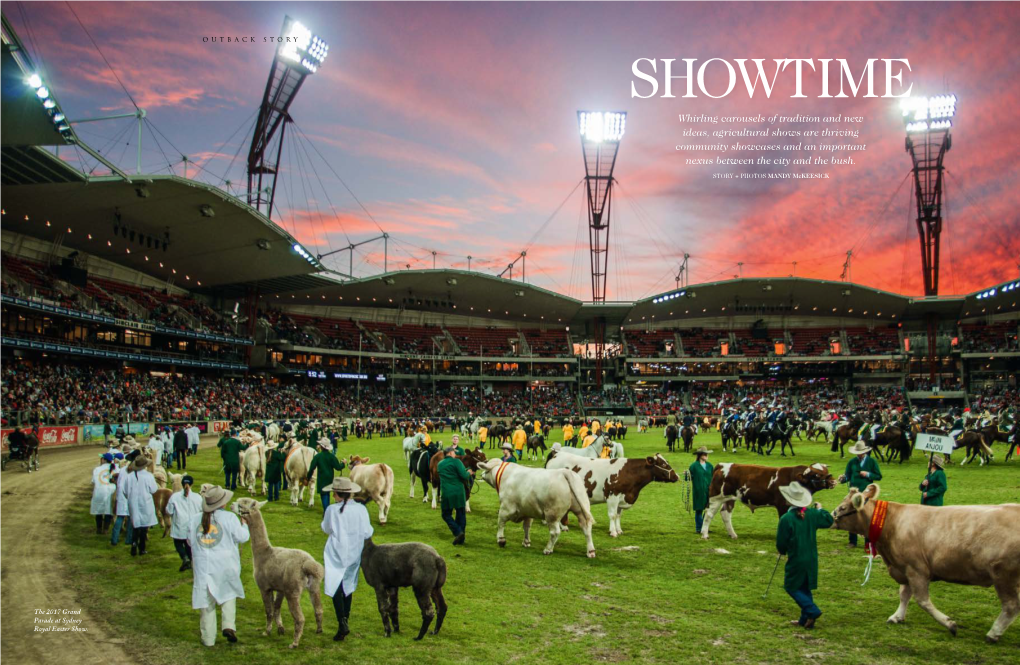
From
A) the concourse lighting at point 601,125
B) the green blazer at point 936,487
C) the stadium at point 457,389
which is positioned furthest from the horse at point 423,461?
the concourse lighting at point 601,125

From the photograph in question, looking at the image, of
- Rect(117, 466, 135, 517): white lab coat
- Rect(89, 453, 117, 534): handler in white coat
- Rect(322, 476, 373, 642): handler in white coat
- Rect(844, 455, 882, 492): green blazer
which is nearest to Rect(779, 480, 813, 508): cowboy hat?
Rect(844, 455, 882, 492): green blazer

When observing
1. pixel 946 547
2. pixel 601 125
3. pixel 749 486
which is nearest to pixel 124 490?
pixel 749 486

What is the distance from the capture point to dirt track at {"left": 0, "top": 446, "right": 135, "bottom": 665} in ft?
23.4

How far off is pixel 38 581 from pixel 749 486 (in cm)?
1164

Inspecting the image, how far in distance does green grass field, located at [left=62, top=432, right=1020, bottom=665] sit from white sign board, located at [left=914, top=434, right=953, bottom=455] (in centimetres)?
193

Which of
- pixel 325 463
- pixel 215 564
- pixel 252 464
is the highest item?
pixel 325 463

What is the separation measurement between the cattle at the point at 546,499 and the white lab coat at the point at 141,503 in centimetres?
607

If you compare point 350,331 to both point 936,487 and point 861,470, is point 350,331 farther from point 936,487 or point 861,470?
point 936,487

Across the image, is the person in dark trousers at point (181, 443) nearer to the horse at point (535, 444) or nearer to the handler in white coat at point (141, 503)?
the handler in white coat at point (141, 503)

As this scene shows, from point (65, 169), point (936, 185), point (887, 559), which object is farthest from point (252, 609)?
point (936, 185)

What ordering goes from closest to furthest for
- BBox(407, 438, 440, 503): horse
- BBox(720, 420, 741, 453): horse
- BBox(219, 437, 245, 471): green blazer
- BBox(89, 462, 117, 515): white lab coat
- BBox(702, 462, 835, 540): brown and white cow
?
BBox(702, 462, 835, 540): brown and white cow
BBox(89, 462, 117, 515): white lab coat
BBox(407, 438, 440, 503): horse
BBox(219, 437, 245, 471): green blazer
BBox(720, 420, 741, 453): horse

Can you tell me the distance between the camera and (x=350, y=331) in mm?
72312

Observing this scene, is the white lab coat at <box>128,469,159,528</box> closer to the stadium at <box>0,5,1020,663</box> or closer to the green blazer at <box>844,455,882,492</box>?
the stadium at <box>0,5,1020,663</box>

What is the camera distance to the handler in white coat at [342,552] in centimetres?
727
